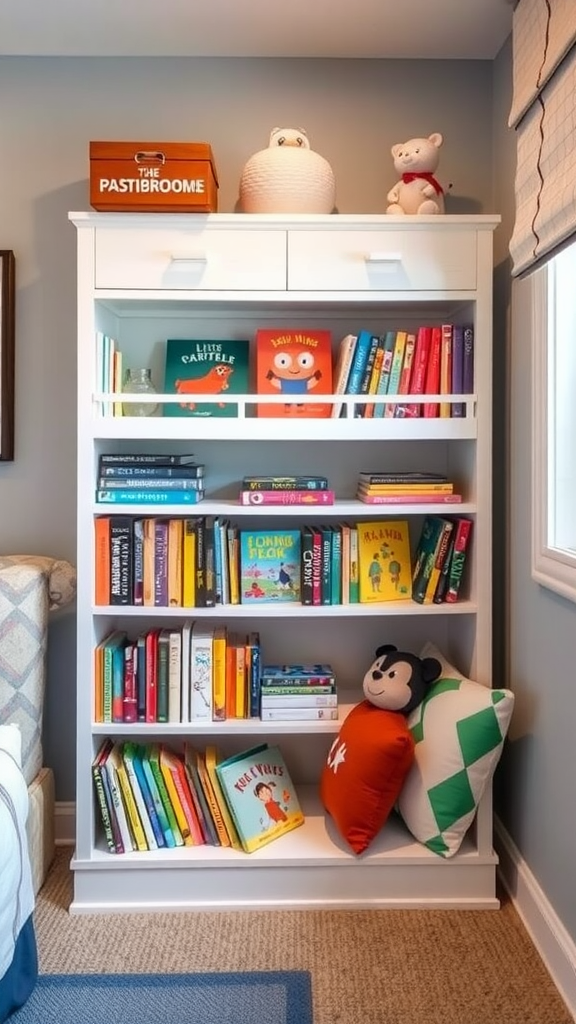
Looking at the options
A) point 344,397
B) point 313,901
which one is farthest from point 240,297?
point 313,901

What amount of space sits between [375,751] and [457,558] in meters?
0.54

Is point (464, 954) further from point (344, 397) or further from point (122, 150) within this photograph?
point (122, 150)

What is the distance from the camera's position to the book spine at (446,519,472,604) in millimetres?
2086

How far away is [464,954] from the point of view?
6.13 ft

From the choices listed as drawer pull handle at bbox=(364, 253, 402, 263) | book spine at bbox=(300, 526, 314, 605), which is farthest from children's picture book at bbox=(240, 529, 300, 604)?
drawer pull handle at bbox=(364, 253, 402, 263)

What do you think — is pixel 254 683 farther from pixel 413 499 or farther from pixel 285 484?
pixel 413 499

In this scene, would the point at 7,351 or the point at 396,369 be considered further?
the point at 7,351

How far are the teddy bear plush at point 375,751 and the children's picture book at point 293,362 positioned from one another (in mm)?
768

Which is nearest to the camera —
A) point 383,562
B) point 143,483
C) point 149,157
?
point 149,157

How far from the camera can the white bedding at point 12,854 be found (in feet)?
4.99

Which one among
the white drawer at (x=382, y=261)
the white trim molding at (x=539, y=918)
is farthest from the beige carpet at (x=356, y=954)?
the white drawer at (x=382, y=261)

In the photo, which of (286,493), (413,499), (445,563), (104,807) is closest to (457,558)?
(445,563)

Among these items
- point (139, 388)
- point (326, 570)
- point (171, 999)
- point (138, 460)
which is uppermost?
point (139, 388)

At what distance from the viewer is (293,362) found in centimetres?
217
